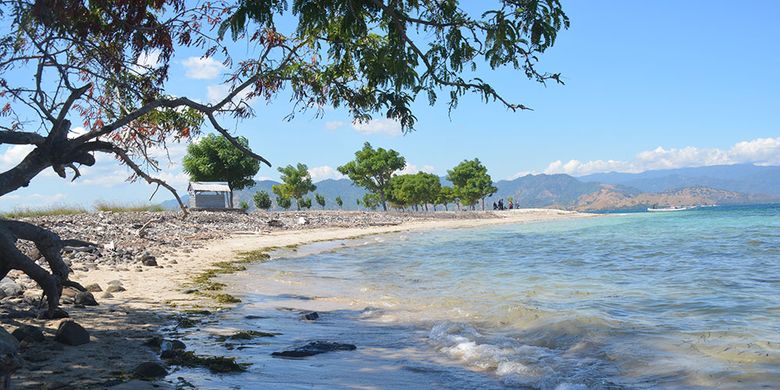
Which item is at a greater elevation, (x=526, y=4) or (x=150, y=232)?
(x=526, y=4)

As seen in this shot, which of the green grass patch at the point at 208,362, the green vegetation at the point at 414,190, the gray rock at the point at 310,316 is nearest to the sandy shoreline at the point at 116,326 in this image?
the green grass patch at the point at 208,362

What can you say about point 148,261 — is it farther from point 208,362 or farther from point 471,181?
point 471,181

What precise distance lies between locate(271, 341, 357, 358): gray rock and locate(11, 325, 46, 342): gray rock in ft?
7.77

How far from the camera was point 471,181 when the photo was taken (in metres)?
100

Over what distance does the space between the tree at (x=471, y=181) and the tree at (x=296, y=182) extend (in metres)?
28.1

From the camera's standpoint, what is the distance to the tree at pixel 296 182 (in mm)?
86625

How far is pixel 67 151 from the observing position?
6.69 meters

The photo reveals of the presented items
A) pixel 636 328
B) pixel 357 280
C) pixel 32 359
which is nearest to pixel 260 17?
pixel 32 359

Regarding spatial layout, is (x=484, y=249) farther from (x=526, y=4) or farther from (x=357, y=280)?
(x=526, y=4)

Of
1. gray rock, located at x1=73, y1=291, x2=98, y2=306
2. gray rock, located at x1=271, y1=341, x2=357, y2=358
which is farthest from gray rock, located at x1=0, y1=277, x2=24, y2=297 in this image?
gray rock, located at x1=271, y1=341, x2=357, y2=358

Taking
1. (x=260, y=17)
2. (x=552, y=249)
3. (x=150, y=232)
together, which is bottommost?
(x=552, y=249)

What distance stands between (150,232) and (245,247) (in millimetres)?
4782

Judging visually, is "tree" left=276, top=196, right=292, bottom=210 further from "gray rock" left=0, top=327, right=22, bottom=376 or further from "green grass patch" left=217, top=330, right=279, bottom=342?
"gray rock" left=0, top=327, right=22, bottom=376

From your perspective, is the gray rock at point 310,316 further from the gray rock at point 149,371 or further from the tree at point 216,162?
the tree at point 216,162
